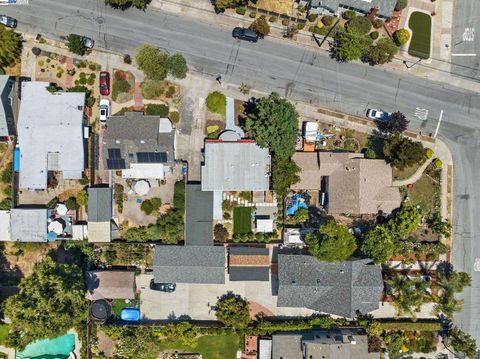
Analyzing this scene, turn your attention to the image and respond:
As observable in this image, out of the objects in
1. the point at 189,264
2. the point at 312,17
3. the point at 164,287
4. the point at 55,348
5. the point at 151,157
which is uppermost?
the point at 312,17

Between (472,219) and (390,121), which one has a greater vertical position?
(390,121)

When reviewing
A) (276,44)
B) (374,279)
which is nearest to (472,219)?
(374,279)

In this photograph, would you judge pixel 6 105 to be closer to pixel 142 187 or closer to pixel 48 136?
pixel 48 136

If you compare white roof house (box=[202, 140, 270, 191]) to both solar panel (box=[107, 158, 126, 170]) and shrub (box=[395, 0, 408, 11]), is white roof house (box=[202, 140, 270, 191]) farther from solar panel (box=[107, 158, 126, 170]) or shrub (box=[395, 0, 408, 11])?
shrub (box=[395, 0, 408, 11])

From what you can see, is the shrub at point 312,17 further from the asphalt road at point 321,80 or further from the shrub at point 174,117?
the shrub at point 174,117

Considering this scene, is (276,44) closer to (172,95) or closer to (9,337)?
(172,95)

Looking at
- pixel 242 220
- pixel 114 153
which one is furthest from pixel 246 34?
pixel 242 220
